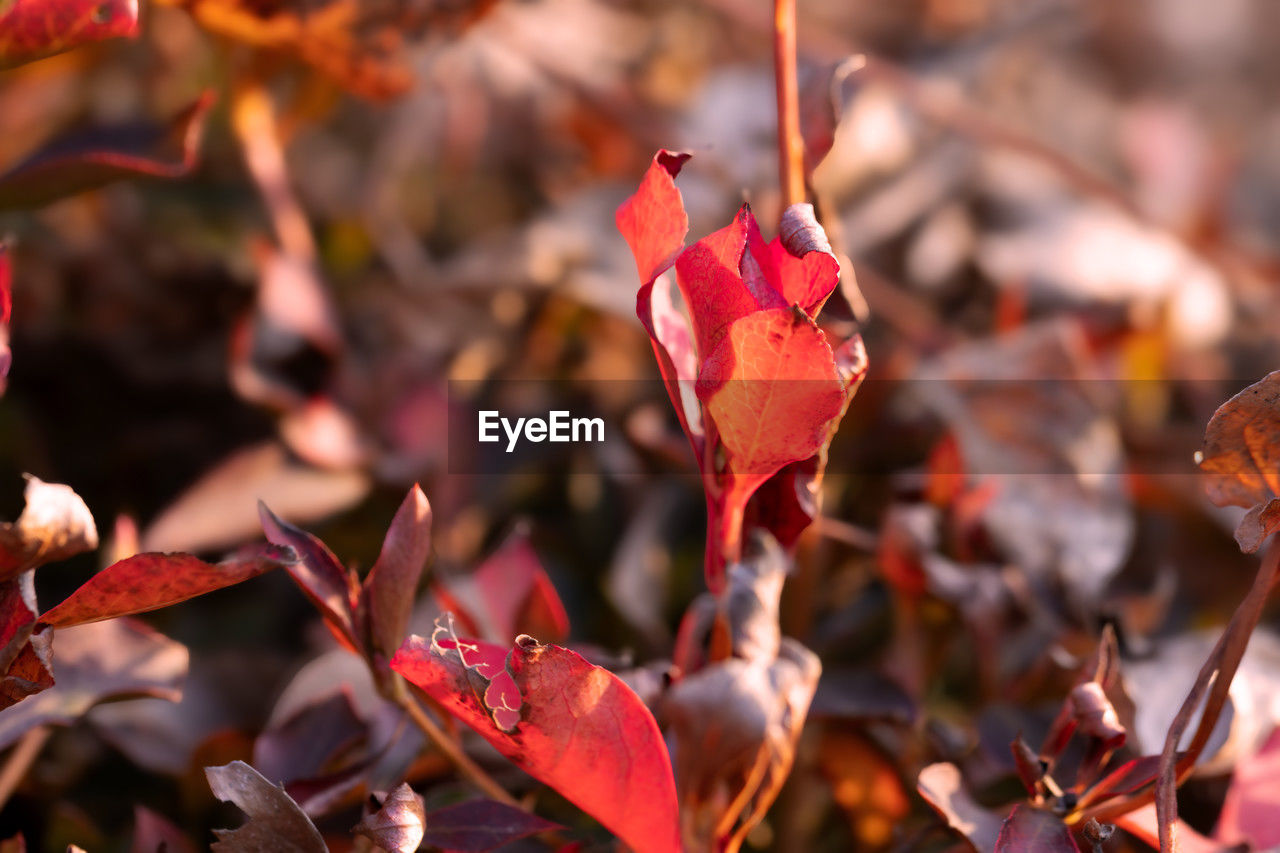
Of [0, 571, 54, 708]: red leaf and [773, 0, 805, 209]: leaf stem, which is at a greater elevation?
[773, 0, 805, 209]: leaf stem

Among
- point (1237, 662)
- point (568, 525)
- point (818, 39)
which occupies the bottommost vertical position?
point (568, 525)

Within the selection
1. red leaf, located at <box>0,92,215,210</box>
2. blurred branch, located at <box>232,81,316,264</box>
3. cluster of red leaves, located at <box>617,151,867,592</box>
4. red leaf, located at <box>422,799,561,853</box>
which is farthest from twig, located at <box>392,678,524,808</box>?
blurred branch, located at <box>232,81,316,264</box>

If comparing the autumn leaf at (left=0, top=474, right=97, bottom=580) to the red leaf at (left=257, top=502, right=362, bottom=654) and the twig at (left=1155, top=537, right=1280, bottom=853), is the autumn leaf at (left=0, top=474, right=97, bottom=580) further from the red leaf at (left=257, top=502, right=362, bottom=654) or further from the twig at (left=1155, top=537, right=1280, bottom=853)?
the twig at (left=1155, top=537, right=1280, bottom=853)

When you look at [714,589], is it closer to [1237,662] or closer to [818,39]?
[1237,662]

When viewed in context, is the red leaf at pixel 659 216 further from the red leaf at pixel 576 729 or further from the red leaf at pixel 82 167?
the red leaf at pixel 82 167

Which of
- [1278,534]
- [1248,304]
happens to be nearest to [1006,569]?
[1278,534]

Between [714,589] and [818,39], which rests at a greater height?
[818,39]

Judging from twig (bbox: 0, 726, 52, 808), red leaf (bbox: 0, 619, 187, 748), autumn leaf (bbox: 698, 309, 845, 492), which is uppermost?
autumn leaf (bbox: 698, 309, 845, 492)

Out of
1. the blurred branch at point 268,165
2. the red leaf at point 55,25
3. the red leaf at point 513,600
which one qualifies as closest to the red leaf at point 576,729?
the red leaf at point 513,600
